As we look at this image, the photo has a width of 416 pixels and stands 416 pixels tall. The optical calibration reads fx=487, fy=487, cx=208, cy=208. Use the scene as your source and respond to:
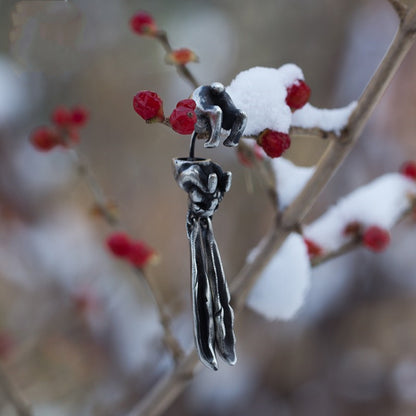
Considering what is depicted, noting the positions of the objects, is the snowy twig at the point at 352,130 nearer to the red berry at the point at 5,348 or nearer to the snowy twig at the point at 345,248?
the snowy twig at the point at 345,248

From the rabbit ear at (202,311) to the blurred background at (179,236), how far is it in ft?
3.29

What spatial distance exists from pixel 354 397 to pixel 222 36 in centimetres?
133

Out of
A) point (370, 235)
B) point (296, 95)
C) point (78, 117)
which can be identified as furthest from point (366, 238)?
point (78, 117)

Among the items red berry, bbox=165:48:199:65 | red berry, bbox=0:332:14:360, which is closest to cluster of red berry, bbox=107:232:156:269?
red berry, bbox=165:48:199:65

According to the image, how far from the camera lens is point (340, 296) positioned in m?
1.62

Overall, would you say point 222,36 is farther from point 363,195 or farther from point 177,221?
point 363,195

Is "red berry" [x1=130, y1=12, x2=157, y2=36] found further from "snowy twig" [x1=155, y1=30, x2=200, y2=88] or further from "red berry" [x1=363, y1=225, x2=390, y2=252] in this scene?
"red berry" [x1=363, y1=225, x2=390, y2=252]

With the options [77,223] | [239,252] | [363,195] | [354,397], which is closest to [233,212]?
[239,252]

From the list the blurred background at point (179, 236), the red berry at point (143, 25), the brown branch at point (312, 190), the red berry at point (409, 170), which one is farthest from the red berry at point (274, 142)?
the blurred background at point (179, 236)

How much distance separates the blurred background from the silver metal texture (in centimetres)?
100

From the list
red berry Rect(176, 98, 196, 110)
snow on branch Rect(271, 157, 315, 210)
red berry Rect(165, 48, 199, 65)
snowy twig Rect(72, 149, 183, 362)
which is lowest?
snowy twig Rect(72, 149, 183, 362)

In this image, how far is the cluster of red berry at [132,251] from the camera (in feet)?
1.74

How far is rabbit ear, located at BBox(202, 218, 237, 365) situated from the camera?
29 cm

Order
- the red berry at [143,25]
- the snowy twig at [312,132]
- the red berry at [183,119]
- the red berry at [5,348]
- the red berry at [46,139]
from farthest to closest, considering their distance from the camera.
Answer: the red berry at [5,348] < the red berry at [46,139] < the red berry at [143,25] < the snowy twig at [312,132] < the red berry at [183,119]
